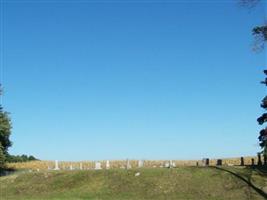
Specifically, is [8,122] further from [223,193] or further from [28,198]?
[223,193]

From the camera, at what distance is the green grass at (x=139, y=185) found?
42.2m

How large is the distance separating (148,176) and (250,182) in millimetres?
8880

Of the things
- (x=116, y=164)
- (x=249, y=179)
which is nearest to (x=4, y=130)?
(x=116, y=164)

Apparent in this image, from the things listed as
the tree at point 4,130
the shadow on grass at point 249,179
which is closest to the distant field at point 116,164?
the tree at point 4,130

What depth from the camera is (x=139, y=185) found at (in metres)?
46.0

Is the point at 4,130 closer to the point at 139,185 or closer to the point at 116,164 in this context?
the point at 116,164

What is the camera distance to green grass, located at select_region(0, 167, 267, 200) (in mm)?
42219

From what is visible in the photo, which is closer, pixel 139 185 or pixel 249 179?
pixel 249 179

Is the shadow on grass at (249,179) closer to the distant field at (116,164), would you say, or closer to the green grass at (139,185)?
the green grass at (139,185)

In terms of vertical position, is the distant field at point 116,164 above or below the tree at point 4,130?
below

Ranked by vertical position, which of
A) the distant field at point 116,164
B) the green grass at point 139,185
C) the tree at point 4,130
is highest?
the tree at point 4,130

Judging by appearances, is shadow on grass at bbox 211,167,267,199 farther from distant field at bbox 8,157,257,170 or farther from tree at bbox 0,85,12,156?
tree at bbox 0,85,12,156

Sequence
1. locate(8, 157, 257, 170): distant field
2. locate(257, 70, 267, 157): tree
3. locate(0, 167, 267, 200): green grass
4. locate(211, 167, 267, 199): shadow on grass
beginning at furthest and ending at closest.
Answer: locate(8, 157, 257, 170): distant field → locate(257, 70, 267, 157): tree → locate(0, 167, 267, 200): green grass → locate(211, 167, 267, 199): shadow on grass

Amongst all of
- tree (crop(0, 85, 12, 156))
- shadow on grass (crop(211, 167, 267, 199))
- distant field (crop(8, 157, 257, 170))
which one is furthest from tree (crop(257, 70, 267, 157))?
tree (crop(0, 85, 12, 156))
